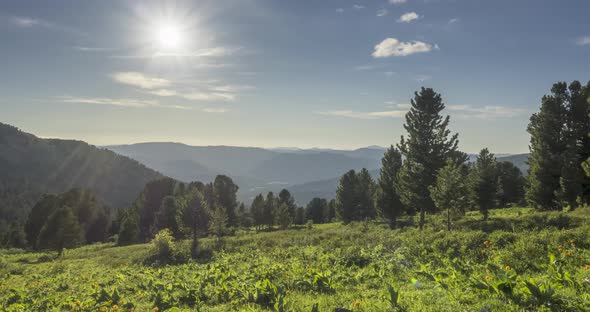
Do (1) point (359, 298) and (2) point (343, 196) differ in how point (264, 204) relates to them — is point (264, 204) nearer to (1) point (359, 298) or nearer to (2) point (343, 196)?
(2) point (343, 196)

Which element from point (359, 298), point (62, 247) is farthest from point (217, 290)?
point (62, 247)

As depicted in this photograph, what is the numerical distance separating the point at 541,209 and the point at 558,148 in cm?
796

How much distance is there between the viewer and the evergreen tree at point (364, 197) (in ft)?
225

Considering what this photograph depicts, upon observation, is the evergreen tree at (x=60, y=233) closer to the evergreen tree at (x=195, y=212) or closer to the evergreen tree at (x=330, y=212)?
the evergreen tree at (x=195, y=212)

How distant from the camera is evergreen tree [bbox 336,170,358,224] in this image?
6706 centimetres

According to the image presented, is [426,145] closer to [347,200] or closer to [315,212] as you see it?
[347,200]

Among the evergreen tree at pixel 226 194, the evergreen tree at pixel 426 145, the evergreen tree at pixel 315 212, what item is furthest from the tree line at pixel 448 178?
the evergreen tree at pixel 315 212

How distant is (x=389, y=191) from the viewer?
5247 cm

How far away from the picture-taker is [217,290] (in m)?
12.7

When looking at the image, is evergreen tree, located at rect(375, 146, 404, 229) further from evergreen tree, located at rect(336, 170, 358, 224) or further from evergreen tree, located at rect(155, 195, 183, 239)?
evergreen tree, located at rect(155, 195, 183, 239)

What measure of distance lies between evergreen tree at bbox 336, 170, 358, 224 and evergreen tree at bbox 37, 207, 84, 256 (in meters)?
47.6

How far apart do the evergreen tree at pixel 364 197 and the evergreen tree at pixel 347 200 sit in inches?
40.8

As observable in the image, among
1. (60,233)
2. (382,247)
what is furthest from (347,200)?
(60,233)

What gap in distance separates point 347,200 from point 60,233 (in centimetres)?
5038
